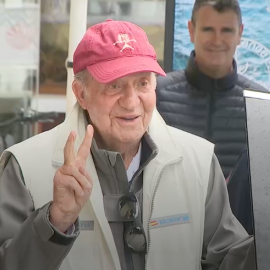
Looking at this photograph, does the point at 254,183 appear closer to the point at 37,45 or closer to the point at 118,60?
the point at 118,60

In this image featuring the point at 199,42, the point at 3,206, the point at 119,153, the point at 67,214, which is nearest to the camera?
the point at 67,214

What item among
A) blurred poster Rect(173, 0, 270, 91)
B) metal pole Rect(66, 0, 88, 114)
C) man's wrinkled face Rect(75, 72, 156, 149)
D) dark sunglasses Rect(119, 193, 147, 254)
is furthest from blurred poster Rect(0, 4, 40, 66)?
dark sunglasses Rect(119, 193, 147, 254)

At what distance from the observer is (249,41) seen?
203 cm

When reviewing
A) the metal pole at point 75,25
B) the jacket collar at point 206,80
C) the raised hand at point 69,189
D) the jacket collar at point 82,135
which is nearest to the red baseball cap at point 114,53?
the jacket collar at point 82,135

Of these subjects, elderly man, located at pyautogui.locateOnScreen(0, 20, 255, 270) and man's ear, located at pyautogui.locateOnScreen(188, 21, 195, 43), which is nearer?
elderly man, located at pyautogui.locateOnScreen(0, 20, 255, 270)

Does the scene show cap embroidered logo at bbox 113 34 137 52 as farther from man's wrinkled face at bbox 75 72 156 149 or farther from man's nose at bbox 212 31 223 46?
man's nose at bbox 212 31 223 46

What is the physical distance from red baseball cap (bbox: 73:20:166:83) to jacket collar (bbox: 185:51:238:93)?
51 centimetres

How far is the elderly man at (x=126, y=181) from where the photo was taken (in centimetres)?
148

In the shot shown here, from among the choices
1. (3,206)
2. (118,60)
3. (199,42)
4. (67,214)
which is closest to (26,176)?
(3,206)

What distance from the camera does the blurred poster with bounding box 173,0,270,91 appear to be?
2.02 meters

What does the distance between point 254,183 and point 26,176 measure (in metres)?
0.70

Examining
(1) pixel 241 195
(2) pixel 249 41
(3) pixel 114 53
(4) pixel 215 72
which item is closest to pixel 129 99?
(3) pixel 114 53

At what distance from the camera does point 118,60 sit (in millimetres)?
Result: 1489

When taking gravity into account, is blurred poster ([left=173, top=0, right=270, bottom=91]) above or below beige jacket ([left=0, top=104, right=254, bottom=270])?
above
